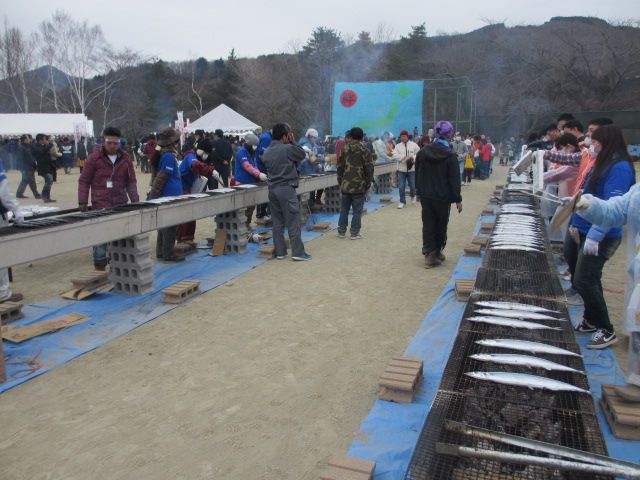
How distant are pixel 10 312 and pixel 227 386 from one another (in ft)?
9.02

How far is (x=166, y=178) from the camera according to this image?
284 inches

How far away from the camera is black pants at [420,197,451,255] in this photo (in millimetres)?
6996

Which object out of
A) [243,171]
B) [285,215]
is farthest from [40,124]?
[285,215]

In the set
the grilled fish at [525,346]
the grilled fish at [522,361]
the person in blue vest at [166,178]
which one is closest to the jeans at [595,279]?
the grilled fish at [525,346]

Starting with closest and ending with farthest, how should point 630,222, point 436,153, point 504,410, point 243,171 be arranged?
point 504,410
point 630,222
point 436,153
point 243,171

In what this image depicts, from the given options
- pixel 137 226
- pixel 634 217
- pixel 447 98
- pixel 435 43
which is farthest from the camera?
pixel 435 43

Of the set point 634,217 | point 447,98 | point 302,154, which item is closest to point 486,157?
point 447,98

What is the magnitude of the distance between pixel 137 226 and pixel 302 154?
2790 millimetres

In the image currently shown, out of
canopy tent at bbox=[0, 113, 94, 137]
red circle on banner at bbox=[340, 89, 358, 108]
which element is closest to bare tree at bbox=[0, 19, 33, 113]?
canopy tent at bbox=[0, 113, 94, 137]

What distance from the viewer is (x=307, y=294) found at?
19.7 ft

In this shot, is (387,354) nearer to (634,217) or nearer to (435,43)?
(634,217)

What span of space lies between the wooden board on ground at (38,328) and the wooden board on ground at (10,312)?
9.1 inches

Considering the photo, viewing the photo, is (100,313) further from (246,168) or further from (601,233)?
(601,233)

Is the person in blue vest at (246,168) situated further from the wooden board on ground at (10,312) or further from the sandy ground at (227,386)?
the wooden board on ground at (10,312)
